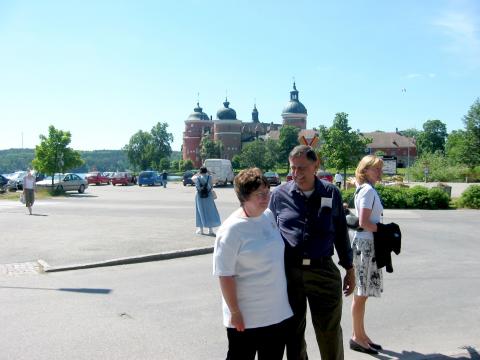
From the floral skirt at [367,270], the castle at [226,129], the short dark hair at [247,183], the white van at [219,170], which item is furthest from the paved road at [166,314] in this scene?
the castle at [226,129]

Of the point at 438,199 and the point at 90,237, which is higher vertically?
the point at 438,199

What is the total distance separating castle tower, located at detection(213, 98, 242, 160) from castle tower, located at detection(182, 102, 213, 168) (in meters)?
6.09

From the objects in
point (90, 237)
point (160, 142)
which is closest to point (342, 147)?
point (90, 237)

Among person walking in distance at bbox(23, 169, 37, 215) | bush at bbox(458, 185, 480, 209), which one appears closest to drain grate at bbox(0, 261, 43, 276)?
person walking in distance at bbox(23, 169, 37, 215)

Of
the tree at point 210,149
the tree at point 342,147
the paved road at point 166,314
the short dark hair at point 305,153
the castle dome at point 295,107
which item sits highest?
the castle dome at point 295,107

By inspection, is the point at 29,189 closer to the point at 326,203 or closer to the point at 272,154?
the point at 326,203

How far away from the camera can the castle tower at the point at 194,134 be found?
139750 mm

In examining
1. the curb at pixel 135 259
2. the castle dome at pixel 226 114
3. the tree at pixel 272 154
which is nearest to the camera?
the curb at pixel 135 259

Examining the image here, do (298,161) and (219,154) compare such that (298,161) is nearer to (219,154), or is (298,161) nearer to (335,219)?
(335,219)

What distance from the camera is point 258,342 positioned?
126 inches

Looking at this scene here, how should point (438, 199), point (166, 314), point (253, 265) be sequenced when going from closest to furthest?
point (253, 265)
point (166, 314)
point (438, 199)

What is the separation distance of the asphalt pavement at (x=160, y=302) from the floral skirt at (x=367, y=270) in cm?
59

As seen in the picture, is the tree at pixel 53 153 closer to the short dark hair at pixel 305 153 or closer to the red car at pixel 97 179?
the red car at pixel 97 179

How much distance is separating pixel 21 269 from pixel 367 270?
6487 mm
